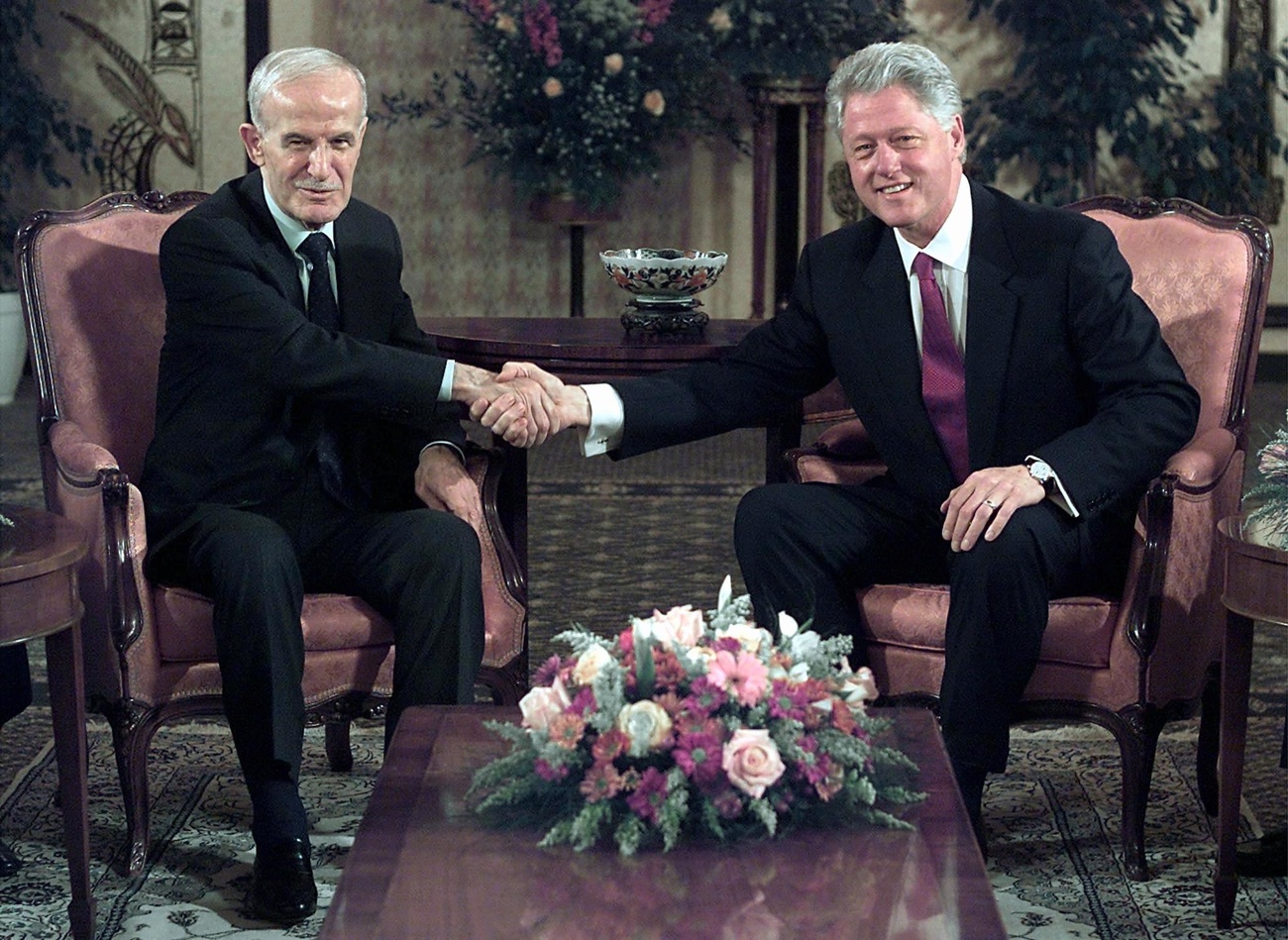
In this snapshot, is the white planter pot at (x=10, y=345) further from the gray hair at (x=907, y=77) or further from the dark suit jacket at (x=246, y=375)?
the gray hair at (x=907, y=77)

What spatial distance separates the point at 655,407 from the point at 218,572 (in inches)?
33.9

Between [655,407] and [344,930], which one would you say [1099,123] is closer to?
[655,407]

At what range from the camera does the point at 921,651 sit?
2.95m

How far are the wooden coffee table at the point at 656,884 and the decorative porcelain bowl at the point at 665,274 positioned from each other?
1.65 m

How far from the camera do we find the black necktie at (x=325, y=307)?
10.3 feet

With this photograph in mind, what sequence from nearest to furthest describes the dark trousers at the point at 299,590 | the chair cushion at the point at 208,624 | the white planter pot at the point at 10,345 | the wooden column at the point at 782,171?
the dark trousers at the point at 299,590
the chair cushion at the point at 208,624
the white planter pot at the point at 10,345
the wooden column at the point at 782,171

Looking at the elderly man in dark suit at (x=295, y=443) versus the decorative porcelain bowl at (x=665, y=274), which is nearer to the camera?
the elderly man in dark suit at (x=295, y=443)

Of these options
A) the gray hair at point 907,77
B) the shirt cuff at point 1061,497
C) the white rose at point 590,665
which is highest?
the gray hair at point 907,77

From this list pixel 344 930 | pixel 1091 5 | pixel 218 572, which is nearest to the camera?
pixel 344 930

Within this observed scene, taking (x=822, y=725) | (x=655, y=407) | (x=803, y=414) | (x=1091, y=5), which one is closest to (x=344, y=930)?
(x=822, y=725)

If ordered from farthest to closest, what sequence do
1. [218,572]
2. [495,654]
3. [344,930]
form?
[495,654], [218,572], [344,930]

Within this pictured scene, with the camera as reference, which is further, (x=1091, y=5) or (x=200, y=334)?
(x=1091, y=5)

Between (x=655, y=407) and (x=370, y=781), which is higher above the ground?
(x=655, y=407)

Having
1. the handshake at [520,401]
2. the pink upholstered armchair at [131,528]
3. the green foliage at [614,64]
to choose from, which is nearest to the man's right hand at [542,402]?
the handshake at [520,401]
